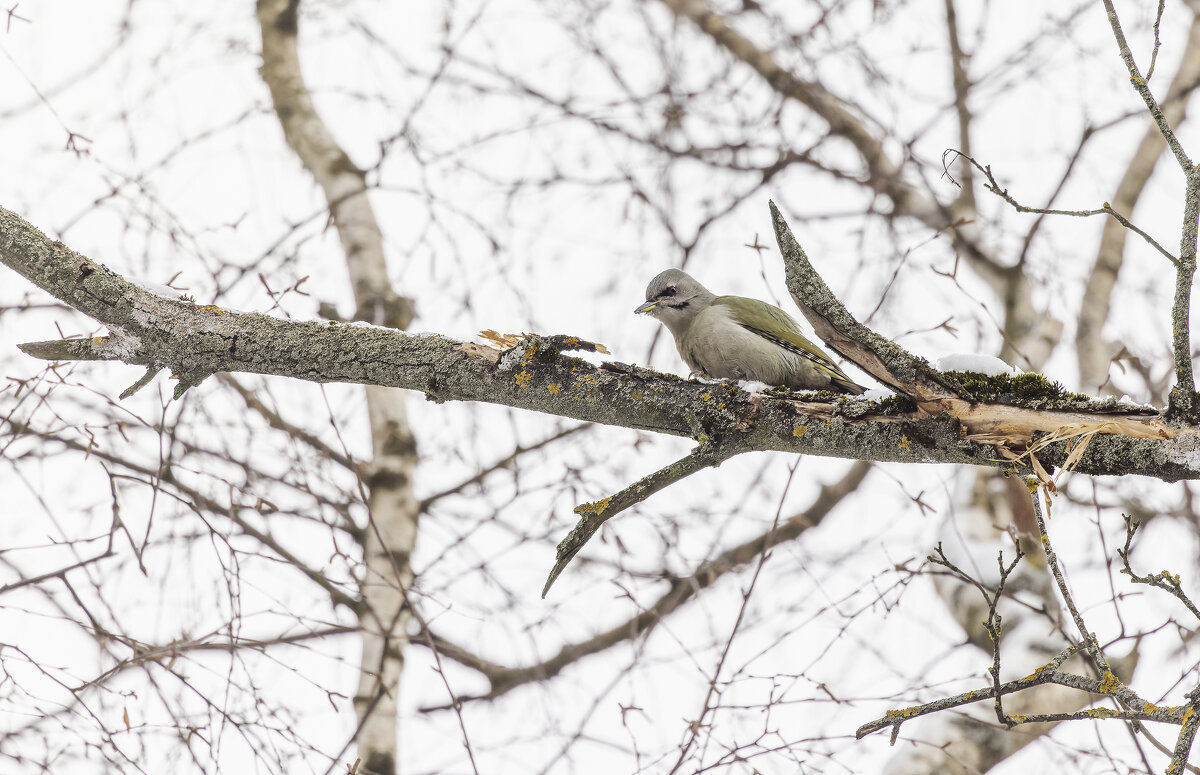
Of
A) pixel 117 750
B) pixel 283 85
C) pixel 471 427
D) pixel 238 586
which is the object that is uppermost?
pixel 283 85

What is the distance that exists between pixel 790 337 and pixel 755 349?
254mm

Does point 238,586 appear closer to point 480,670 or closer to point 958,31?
point 480,670

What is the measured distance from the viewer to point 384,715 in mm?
4461

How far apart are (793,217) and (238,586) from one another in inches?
192

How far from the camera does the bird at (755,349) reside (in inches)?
169

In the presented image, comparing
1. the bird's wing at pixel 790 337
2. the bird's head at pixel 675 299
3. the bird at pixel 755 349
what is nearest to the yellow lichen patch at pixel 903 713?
the bird at pixel 755 349

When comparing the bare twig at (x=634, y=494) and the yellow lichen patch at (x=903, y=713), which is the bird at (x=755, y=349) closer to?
the bare twig at (x=634, y=494)

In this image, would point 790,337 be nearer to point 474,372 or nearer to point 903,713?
point 474,372

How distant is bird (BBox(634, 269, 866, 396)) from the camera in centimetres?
428

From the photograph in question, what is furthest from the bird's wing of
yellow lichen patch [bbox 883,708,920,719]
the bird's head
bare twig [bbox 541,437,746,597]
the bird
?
yellow lichen patch [bbox 883,708,920,719]

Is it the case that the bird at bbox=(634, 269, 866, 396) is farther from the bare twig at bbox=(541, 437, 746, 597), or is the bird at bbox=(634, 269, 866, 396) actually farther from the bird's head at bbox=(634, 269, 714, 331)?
the bare twig at bbox=(541, 437, 746, 597)

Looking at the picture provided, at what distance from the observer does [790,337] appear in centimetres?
442

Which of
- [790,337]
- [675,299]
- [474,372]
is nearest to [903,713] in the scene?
[474,372]

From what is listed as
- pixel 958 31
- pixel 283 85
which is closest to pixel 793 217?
pixel 958 31
